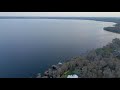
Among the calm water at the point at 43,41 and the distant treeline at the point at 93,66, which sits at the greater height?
the calm water at the point at 43,41

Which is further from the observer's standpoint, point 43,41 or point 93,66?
point 43,41

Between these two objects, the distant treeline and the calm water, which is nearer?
the distant treeline

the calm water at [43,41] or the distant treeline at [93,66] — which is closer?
the distant treeline at [93,66]

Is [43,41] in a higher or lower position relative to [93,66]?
higher

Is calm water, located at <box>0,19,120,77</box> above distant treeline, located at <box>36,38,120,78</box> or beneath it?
above
